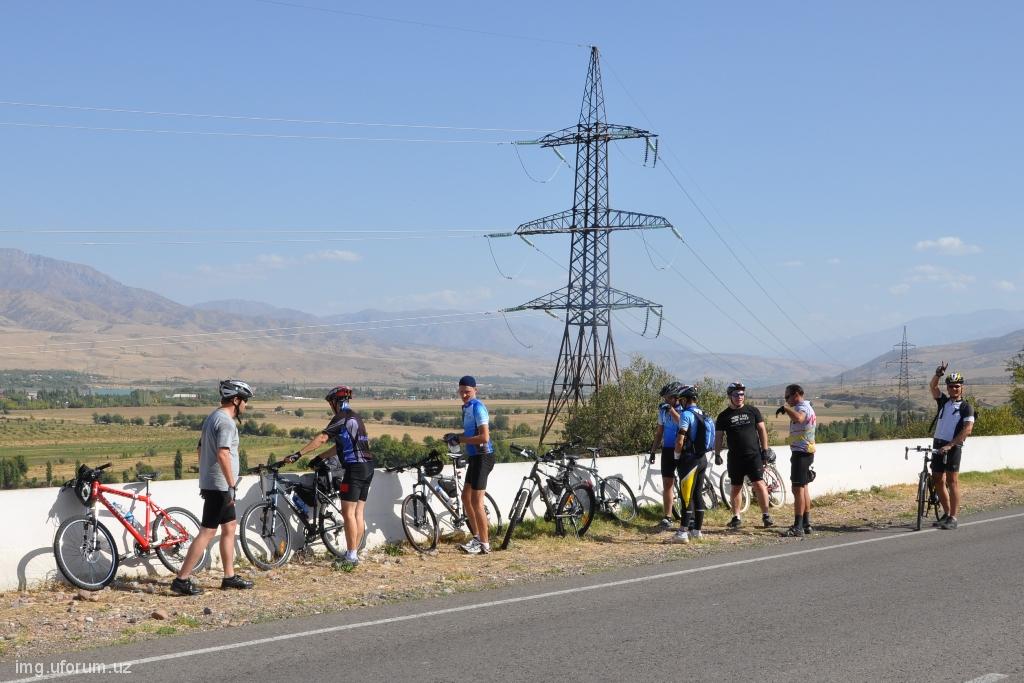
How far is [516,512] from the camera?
13594mm

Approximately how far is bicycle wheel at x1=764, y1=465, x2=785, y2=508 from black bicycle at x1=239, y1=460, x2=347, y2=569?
28.6 ft

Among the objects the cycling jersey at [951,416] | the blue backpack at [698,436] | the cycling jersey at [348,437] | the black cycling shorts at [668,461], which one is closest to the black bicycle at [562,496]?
the black cycling shorts at [668,461]

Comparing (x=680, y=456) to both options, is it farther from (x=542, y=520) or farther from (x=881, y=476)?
(x=881, y=476)

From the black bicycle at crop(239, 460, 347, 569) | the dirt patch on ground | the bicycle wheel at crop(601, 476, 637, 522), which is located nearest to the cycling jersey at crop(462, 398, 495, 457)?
the dirt patch on ground

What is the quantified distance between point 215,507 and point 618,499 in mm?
7141

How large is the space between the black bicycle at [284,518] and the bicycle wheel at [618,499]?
4.65 meters

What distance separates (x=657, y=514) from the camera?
1645cm

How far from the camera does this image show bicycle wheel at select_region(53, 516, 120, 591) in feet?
33.4

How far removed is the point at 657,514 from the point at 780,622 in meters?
7.76

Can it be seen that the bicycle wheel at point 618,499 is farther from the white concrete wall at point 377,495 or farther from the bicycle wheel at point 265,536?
the bicycle wheel at point 265,536

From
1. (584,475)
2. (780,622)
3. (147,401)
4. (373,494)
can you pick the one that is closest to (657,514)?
(584,475)

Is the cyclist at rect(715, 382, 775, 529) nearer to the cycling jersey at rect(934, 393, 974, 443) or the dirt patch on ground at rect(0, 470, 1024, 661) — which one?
the dirt patch on ground at rect(0, 470, 1024, 661)

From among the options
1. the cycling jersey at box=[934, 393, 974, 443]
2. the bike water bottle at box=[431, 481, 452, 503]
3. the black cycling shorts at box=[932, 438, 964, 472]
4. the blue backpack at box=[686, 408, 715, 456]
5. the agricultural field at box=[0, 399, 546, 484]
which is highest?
the cycling jersey at box=[934, 393, 974, 443]

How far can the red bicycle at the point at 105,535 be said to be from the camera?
10.2 meters
